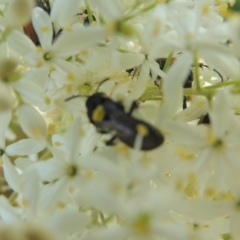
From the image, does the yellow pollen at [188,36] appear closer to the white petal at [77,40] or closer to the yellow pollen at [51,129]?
the white petal at [77,40]

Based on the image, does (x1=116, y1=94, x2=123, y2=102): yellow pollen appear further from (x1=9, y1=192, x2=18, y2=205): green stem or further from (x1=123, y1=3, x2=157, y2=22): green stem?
(x1=9, y1=192, x2=18, y2=205): green stem

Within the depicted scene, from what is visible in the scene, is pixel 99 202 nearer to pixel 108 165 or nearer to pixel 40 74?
pixel 108 165

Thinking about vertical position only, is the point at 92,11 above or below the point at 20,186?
above

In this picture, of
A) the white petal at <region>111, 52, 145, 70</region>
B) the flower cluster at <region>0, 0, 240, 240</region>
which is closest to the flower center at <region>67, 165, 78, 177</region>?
the flower cluster at <region>0, 0, 240, 240</region>

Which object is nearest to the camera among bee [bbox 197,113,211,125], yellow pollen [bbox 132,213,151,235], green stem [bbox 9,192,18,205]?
yellow pollen [bbox 132,213,151,235]

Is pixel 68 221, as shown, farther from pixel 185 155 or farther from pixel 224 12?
pixel 224 12

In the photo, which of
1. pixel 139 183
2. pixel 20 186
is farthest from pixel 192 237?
pixel 20 186

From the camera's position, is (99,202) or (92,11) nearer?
(99,202)
